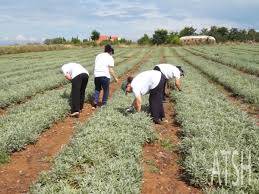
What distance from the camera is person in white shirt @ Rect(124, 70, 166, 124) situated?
1052 cm

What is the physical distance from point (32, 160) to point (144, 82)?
12.2 feet

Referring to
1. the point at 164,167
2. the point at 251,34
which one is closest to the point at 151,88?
the point at 164,167

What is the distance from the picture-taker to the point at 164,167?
797 cm

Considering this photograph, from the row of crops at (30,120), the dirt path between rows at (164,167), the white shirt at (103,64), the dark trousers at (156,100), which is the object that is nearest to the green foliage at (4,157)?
the row of crops at (30,120)

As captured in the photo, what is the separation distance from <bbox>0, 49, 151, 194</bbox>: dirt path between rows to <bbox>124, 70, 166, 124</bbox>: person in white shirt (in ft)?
6.51

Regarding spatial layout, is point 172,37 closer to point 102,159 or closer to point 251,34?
point 251,34

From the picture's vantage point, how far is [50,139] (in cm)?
1017

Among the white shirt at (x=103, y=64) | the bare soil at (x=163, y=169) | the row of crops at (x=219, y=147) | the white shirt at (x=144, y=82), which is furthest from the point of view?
the white shirt at (x=103, y=64)

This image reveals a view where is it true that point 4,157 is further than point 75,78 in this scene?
No

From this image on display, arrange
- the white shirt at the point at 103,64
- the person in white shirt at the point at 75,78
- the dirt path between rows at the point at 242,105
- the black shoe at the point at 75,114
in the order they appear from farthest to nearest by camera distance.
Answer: the white shirt at the point at 103,64
the dirt path between rows at the point at 242,105
the black shoe at the point at 75,114
the person in white shirt at the point at 75,78

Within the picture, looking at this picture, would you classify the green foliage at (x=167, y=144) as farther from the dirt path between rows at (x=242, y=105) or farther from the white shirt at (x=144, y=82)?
the dirt path between rows at (x=242, y=105)

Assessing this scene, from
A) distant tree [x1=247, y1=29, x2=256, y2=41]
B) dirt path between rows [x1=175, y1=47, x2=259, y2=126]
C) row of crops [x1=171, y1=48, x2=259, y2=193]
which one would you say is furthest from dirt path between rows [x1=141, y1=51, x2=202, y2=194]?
distant tree [x1=247, y1=29, x2=256, y2=41]

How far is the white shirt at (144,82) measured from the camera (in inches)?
412

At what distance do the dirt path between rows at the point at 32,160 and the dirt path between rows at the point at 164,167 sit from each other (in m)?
2.06
